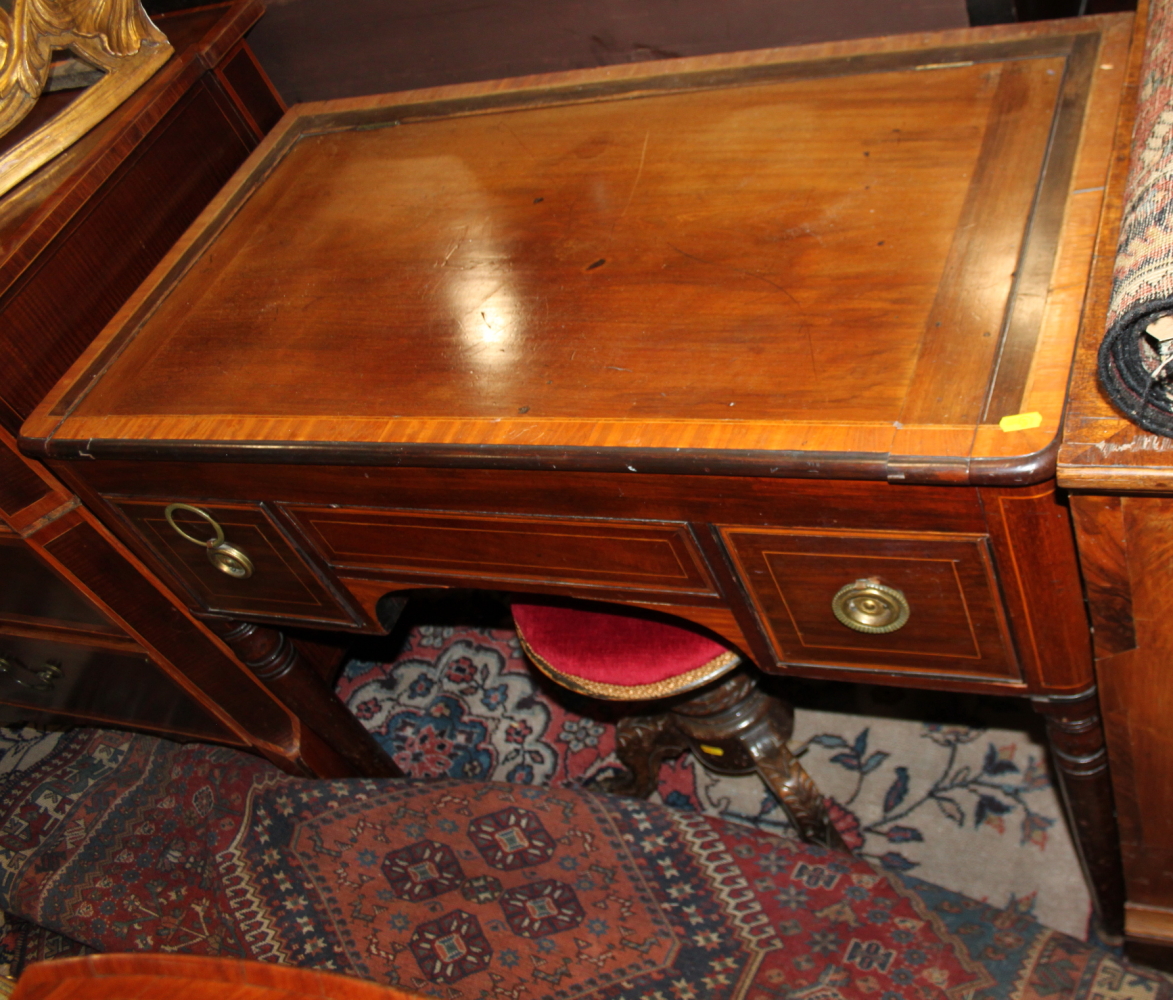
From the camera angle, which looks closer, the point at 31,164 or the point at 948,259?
the point at 948,259

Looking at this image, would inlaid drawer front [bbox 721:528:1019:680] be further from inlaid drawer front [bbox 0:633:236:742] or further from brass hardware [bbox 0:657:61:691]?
brass hardware [bbox 0:657:61:691]

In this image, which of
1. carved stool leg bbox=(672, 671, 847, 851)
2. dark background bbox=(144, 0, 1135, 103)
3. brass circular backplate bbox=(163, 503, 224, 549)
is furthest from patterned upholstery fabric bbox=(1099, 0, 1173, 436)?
brass circular backplate bbox=(163, 503, 224, 549)

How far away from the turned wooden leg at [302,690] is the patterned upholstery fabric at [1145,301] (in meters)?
1.02

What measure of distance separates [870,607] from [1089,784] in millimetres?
309

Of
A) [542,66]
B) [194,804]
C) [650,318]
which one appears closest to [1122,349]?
[650,318]

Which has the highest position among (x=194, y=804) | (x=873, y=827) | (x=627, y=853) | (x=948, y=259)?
(x=948, y=259)

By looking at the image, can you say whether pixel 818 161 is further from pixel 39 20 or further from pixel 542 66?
pixel 39 20

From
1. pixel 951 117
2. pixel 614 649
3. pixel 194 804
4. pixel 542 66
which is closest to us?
pixel 951 117

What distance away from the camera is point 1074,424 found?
0.69 meters

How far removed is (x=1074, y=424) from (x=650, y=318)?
368 mm

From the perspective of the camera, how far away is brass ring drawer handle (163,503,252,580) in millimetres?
1109

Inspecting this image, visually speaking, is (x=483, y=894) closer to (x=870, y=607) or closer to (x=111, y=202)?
(x=870, y=607)

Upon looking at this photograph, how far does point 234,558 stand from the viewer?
116 cm

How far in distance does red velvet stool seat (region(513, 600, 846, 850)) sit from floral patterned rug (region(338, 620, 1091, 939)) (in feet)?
0.44
